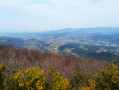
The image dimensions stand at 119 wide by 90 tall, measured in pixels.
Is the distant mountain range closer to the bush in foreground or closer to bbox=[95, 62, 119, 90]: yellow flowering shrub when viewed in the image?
bbox=[95, 62, 119, 90]: yellow flowering shrub

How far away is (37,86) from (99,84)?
13.5 ft

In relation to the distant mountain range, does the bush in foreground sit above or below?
above

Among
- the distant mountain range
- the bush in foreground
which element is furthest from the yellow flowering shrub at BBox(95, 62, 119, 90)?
the distant mountain range

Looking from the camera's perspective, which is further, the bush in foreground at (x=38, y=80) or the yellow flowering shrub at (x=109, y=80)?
the yellow flowering shrub at (x=109, y=80)

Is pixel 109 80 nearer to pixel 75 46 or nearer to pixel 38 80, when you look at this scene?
pixel 38 80

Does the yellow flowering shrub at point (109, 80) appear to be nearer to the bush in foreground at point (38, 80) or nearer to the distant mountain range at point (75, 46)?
the bush in foreground at point (38, 80)

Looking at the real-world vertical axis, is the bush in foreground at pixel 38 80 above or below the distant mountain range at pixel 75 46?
above

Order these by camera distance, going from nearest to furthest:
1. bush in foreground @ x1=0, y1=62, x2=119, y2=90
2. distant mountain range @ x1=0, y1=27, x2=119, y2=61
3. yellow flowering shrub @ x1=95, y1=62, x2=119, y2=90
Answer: bush in foreground @ x1=0, y1=62, x2=119, y2=90
yellow flowering shrub @ x1=95, y1=62, x2=119, y2=90
distant mountain range @ x1=0, y1=27, x2=119, y2=61

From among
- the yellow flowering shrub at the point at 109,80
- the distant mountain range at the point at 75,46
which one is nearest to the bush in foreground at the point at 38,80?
the yellow flowering shrub at the point at 109,80

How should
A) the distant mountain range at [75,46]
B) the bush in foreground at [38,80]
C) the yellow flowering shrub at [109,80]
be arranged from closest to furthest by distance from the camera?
1. the bush in foreground at [38,80]
2. the yellow flowering shrub at [109,80]
3. the distant mountain range at [75,46]

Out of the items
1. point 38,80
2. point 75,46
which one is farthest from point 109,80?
point 75,46

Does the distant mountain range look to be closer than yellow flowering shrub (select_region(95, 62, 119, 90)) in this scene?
No

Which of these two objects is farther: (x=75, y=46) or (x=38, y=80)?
(x=75, y=46)

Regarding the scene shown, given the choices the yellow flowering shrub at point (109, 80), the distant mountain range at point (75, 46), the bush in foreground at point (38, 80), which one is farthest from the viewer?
the distant mountain range at point (75, 46)
